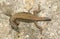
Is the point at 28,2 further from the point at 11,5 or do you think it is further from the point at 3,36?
the point at 3,36

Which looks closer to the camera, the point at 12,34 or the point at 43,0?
the point at 12,34

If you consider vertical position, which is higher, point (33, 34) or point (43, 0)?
point (43, 0)

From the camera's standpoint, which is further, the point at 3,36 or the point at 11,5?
the point at 11,5

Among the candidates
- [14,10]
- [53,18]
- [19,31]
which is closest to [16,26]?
[19,31]

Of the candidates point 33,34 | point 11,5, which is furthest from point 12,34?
point 11,5

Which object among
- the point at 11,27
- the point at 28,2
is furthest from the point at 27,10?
the point at 11,27

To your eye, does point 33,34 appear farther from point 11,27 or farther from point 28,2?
point 28,2

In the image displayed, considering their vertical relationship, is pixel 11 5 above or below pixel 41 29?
above
